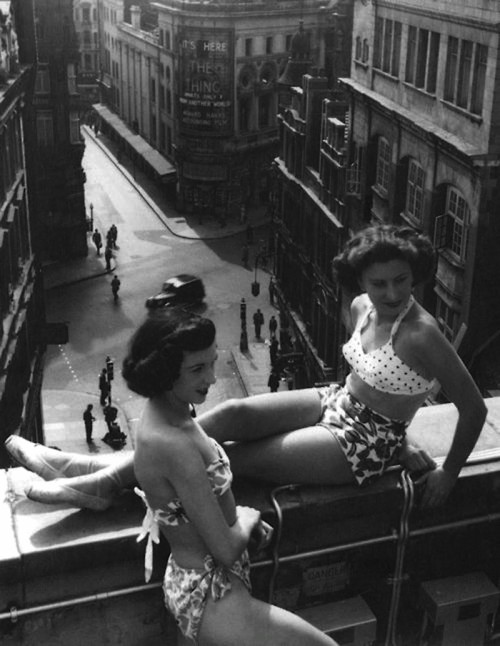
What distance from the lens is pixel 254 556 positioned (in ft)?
22.1

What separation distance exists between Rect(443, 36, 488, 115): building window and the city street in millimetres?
13583

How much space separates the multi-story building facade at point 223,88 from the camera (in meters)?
71.6

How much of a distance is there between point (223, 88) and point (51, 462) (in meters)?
68.3

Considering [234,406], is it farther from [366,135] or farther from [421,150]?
[366,135]

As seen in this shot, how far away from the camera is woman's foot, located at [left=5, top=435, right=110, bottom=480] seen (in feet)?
22.6

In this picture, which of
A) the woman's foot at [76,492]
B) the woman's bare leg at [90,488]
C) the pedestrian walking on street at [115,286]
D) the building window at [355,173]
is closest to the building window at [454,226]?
the building window at [355,173]

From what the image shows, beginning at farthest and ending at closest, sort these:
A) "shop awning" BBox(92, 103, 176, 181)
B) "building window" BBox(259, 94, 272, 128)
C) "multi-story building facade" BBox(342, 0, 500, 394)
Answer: "shop awning" BBox(92, 103, 176, 181), "building window" BBox(259, 94, 272, 128), "multi-story building facade" BBox(342, 0, 500, 394)

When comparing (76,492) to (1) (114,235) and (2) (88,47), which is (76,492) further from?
(2) (88,47)

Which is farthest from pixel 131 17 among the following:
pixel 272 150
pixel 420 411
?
pixel 420 411

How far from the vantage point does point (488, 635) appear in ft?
25.2

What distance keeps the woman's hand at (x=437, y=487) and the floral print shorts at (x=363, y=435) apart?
0.34 metres

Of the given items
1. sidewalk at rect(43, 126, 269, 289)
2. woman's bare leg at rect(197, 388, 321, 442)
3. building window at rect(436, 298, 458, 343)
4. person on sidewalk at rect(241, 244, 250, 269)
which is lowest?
sidewalk at rect(43, 126, 269, 289)

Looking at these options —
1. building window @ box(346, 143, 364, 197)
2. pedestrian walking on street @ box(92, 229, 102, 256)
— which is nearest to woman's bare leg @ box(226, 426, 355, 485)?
building window @ box(346, 143, 364, 197)

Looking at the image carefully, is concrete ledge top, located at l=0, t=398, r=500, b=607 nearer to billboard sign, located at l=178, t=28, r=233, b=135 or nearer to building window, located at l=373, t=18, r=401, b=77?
building window, located at l=373, t=18, r=401, b=77
